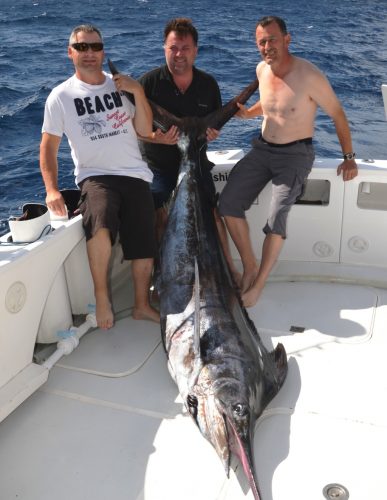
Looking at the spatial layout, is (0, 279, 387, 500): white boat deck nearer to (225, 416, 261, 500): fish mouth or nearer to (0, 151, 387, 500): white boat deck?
(0, 151, 387, 500): white boat deck

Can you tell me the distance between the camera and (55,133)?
9.01ft

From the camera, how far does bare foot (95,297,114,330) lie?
275 cm

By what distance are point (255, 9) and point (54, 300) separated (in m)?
21.2

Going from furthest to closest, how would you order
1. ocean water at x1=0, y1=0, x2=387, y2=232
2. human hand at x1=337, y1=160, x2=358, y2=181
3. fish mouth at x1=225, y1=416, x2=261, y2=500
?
ocean water at x1=0, y1=0, x2=387, y2=232 < human hand at x1=337, y1=160, x2=358, y2=181 < fish mouth at x1=225, y1=416, x2=261, y2=500

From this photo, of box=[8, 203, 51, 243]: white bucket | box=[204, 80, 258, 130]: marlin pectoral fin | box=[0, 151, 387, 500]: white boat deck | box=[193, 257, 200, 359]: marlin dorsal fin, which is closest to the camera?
box=[0, 151, 387, 500]: white boat deck

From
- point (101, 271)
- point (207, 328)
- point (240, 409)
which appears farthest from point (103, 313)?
point (240, 409)

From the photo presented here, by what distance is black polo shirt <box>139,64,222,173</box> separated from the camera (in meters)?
3.26

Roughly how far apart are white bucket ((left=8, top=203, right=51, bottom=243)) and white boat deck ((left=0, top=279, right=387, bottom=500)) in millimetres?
607

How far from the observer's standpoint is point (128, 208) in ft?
9.19

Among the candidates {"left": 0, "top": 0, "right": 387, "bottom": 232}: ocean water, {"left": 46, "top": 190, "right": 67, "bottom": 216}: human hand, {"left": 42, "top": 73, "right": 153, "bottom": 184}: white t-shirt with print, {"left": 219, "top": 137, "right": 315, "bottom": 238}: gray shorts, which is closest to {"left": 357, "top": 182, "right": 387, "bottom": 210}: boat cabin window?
{"left": 219, "top": 137, "right": 315, "bottom": 238}: gray shorts

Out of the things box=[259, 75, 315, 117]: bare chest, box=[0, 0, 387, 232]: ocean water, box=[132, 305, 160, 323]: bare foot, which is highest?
box=[259, 75, 315, 117]: bare chest

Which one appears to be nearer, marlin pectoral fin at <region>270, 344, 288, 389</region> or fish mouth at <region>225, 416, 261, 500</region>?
fish mouth at <region>225, 416, 261, 500</region>

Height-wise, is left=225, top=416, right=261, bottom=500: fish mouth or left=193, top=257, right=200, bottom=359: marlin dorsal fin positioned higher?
left=193, top=257, right=200, bottom=359: marlin dorsal fin

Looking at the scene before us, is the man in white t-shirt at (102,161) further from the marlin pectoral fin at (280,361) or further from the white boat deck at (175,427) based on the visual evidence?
the marlin pectoral fin at (280,361)
